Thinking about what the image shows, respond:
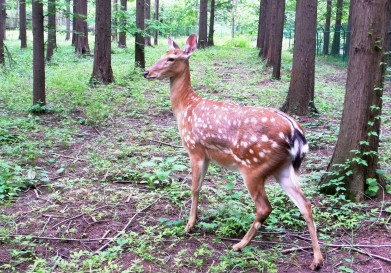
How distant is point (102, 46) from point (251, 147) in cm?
1016

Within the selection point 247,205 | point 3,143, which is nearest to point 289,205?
point 247,205

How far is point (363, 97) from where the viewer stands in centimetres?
489

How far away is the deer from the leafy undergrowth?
0.97 feet

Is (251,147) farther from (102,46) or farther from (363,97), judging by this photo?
(102,46)

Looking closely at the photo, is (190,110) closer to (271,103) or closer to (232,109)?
(232,109)

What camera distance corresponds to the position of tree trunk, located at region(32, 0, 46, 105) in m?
8.91

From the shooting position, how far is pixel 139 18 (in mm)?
16172

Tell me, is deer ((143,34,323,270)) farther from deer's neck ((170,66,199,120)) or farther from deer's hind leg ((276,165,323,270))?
deer's neck ((170,66,199,120))

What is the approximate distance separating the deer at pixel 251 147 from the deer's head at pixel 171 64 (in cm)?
49

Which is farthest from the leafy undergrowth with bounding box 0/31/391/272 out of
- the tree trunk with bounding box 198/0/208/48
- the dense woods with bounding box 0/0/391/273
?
the tree trunk with bounding box 198/0/208/48

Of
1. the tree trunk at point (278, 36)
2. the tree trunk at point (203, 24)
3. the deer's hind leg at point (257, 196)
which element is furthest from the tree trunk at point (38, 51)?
the tree trunk at point (203, 24)

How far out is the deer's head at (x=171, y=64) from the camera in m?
4.96

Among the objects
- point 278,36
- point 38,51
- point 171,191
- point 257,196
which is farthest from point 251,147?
point 278,36

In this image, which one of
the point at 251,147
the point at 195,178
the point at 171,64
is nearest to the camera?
the point at 251,147
